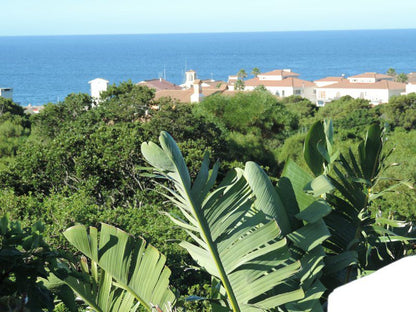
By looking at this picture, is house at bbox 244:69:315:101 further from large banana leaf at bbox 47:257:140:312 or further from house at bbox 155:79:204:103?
large banana leaf at bbox 47:257:140:312

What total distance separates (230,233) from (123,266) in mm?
773

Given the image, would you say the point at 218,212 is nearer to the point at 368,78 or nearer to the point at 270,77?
the point at 368,78

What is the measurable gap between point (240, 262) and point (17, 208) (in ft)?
17.8

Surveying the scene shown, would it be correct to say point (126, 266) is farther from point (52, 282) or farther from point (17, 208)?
point (17, 208)

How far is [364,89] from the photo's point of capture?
9600cm

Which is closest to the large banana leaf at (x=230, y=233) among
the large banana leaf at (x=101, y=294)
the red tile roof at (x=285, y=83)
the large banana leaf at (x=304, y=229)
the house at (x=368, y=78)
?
the large banana leaf at (x=304, y=229)

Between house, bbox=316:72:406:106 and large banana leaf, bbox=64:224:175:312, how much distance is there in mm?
90674

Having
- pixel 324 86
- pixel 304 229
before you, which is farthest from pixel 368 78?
pixel 304 229

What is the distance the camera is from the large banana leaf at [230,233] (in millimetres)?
3322

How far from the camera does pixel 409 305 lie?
1.86 meters

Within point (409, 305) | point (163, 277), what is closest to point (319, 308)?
point (163, 277)

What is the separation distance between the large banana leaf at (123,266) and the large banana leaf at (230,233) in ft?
1.04

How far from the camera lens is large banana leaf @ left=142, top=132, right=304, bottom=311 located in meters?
3.32

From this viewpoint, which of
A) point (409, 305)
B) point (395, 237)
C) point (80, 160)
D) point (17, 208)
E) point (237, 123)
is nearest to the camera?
point (409, 305)
